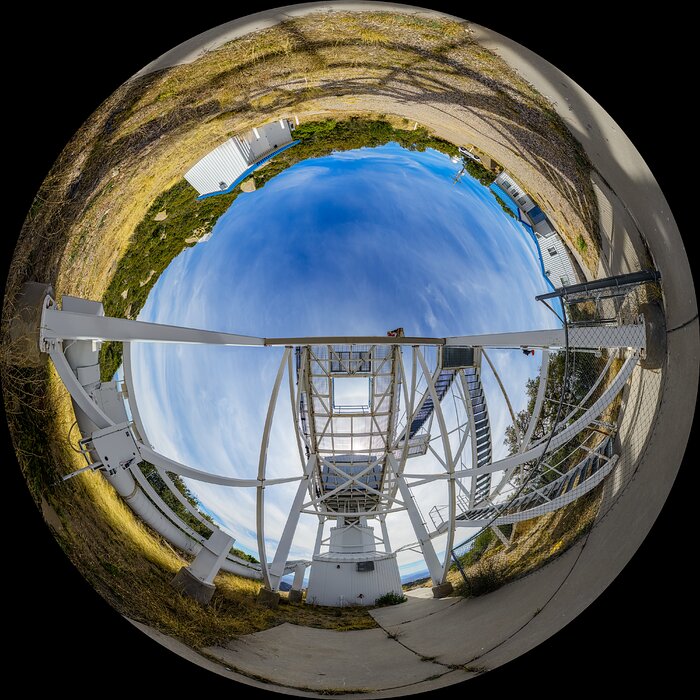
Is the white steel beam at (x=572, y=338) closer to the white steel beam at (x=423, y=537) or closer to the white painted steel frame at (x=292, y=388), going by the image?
the white painted steel frame at (x=292, y=388)

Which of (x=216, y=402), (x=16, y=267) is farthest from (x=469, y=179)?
(x=16, y=267)

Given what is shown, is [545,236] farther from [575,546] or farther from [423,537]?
[423,537]

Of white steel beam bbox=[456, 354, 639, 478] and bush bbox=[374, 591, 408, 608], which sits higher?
white steel beam bbox=[456, 354, 639, 478]

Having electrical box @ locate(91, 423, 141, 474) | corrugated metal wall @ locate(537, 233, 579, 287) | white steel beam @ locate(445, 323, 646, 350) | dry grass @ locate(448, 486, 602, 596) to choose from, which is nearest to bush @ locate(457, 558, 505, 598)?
dry grass @ locate(448, 486, 602, 596)

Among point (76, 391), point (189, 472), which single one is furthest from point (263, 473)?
point (76, 391)

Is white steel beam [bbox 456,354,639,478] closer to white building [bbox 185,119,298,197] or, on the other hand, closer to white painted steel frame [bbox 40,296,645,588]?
white painted steel frame [bbox 40,296,645,588]

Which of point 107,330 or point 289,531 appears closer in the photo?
point 107,330

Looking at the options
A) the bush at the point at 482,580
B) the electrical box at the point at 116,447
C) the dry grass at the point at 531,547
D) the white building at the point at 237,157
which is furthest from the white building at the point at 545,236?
the electrical box at the point at 116,447
